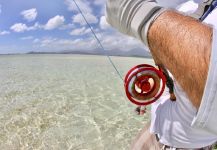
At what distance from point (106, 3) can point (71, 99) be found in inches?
248

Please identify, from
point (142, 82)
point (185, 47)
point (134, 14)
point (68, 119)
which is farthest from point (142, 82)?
point (68, 119)

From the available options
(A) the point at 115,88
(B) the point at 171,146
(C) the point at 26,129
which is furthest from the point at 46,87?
(B) the point at 171,146

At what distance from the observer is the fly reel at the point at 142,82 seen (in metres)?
1.33

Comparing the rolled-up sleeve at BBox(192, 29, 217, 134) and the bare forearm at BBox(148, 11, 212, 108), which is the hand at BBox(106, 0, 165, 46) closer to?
the bare forearm at BBox(148, 11, 212, 108)

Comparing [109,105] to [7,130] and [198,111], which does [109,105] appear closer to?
[7,130]

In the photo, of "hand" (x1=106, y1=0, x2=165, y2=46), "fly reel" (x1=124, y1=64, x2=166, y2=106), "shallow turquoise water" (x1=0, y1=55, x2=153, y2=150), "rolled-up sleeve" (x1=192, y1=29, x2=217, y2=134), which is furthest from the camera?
"shallow turquoise water" (x1=0, y1=55, x2=153, y2=150)

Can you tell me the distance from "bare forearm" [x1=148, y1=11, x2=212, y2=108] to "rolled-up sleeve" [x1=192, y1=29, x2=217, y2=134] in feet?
0.05

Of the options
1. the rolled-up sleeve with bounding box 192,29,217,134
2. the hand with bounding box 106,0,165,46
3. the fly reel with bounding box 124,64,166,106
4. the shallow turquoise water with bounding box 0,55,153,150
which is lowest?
the shallow turquoise water with bounding box 0,55,153,150

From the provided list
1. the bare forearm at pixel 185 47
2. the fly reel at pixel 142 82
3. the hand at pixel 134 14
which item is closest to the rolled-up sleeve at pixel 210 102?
the bare forearm at pixel 185 47

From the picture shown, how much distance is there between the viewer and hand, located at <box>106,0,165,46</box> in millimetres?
829

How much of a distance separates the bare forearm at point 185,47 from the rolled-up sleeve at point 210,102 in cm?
1

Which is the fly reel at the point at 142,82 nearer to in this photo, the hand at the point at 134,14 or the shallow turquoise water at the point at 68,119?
the hand at the point at 134,14

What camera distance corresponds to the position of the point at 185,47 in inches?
27.2

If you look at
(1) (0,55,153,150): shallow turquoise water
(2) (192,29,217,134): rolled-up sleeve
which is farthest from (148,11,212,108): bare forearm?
(1) (0,55,153,150): shallow turquoise water
